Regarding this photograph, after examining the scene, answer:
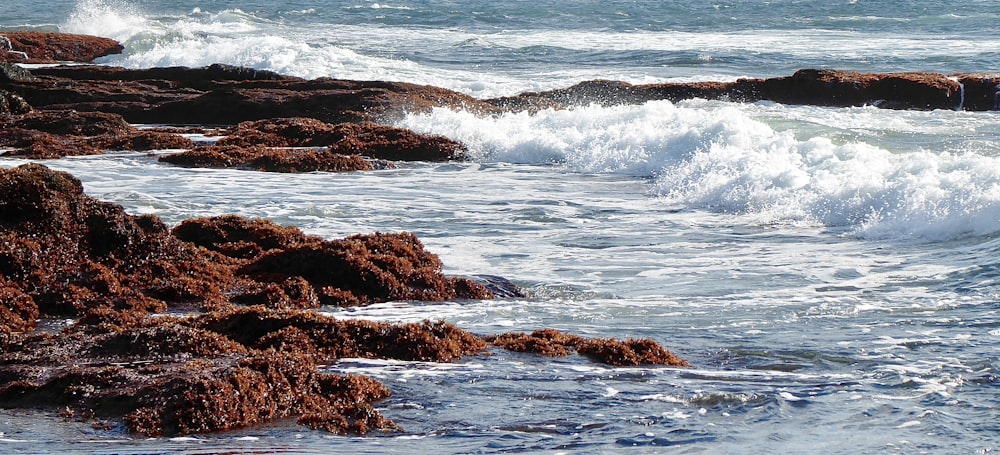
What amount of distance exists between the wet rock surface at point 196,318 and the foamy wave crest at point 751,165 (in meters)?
4.77

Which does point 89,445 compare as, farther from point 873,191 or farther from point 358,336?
point 873,191

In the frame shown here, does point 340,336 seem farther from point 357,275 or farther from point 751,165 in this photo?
point 751,165

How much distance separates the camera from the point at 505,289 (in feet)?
25.6

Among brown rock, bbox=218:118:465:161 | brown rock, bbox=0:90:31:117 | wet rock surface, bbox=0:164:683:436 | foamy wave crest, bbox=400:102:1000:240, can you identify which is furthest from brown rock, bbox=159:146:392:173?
wet rock surface, bbox=0:164:683:436

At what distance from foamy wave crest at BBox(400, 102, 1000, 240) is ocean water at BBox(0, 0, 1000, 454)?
4cm

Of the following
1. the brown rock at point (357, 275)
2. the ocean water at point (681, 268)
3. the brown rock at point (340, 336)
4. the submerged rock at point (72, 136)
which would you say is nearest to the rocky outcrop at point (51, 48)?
the ocean water at point (681, 268)

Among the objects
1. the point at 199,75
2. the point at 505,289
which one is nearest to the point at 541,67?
the point at 199,75

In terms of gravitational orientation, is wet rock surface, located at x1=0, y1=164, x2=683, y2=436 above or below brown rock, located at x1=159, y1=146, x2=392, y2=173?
above

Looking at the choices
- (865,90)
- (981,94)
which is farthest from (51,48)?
(981,94)

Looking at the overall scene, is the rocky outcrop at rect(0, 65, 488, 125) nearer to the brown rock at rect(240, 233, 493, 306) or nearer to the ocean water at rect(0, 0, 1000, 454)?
the ocean water at rect(0, 0, 1000, 454)

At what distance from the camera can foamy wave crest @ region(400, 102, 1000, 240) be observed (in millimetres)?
10617

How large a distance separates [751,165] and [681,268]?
480cm

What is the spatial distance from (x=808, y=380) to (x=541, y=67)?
2702 centimetres

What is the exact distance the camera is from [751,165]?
1316 centimetres
